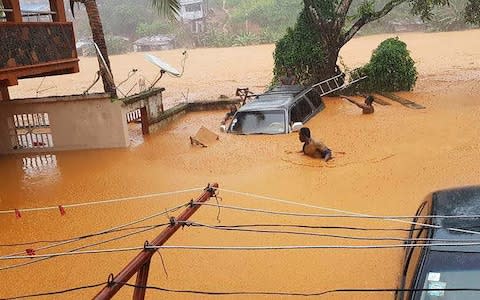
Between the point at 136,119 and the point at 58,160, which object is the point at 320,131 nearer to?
the point at 136,119

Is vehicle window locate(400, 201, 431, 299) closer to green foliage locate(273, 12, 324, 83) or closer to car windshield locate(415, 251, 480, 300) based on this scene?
car windshield locate(415, 251, 480, 300)

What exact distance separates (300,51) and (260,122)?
24.7 feet

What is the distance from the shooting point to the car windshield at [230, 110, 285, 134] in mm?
13062

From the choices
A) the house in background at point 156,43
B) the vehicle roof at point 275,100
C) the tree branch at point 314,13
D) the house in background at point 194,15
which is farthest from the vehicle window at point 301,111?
→ the house in background at point 194,15

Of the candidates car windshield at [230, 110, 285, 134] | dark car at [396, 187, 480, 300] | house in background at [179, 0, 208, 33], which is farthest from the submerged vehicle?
house in background at [179, 0, 208, 33]

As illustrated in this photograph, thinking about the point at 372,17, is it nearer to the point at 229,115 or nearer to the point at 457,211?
the point at 229,115

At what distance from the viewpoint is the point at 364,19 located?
1900 centimetres

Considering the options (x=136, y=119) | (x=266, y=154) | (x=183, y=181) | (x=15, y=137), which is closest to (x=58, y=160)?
(x=15, y=137)

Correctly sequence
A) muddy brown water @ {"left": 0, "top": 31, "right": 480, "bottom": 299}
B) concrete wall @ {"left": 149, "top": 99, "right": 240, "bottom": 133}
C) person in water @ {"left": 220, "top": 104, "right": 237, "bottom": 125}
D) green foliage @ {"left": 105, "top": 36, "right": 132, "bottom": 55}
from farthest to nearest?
1. green foliage @ {"left": 105, "top": 36, "right": 132, "bottom": 55}
2. concrete wall @ {"left": 149, "top": 99, "right": 240, "bottom": 133}
3. person in water @ {"left": 220, "top": 104, "right": 237, "bottom": 125}
4. muddy brown water @ {"left": 0, "top": 31, "right": 480, "bottom": 299}

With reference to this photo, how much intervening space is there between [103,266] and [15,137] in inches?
386

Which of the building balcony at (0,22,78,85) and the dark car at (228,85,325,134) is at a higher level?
the building balcony at (0,22,78,85)

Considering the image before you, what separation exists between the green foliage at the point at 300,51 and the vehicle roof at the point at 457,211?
15236 millimetres

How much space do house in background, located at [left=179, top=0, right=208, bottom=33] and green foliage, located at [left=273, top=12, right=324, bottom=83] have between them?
43876 millimetres

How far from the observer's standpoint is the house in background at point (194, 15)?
6269cm
